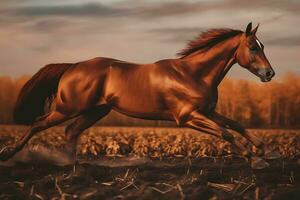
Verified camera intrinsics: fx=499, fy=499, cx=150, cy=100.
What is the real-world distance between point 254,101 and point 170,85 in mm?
2324

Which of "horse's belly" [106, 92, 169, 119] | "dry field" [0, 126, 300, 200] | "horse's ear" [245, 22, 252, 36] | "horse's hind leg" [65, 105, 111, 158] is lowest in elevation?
"dry field" [0, 126, 300, 200]

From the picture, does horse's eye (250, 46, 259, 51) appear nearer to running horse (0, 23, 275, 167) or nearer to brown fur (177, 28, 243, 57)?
running horse (0, 23, 275, 167)

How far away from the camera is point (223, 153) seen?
A: 22.2ft

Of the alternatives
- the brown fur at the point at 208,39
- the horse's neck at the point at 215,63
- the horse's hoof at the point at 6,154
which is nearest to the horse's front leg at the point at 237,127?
the horse's neck at the point at 215,63

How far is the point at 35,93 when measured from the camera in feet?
19.3

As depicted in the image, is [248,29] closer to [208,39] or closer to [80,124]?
[208,39]

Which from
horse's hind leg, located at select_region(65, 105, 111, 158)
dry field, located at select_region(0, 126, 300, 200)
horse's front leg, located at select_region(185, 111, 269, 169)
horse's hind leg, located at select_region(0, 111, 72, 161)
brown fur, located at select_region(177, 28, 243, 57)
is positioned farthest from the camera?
horse's hind leg, located at select_region(65, 105, 111, 158)

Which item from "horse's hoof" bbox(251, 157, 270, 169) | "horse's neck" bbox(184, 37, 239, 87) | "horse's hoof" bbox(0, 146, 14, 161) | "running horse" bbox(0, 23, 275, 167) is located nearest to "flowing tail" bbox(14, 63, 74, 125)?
"running horse" bbox(0, 23, 275, 167)

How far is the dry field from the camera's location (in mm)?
4629

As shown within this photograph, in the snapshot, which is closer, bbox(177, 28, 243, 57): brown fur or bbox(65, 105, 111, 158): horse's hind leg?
bbox(177, 28, 243, 57): brown fur

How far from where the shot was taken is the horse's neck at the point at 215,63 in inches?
211

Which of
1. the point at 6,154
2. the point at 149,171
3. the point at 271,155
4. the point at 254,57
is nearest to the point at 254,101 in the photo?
the point at 271,155

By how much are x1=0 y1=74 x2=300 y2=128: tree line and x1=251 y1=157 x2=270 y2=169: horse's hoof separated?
1705 millimetres

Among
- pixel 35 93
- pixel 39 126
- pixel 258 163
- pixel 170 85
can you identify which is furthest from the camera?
pixel 35 93
